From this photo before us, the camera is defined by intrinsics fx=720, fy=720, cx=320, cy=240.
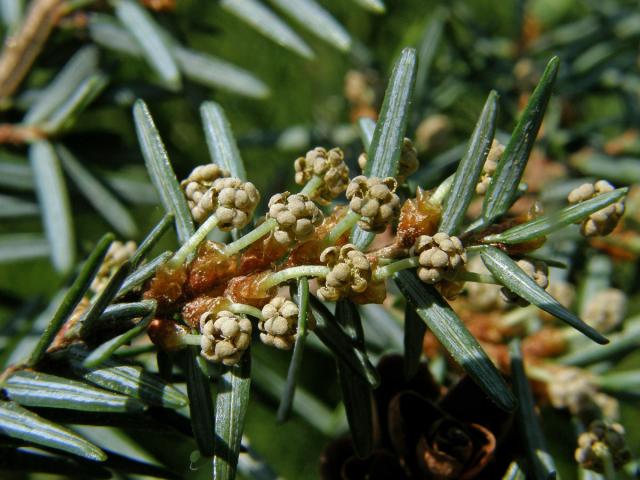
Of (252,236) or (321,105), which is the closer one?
(252,236)

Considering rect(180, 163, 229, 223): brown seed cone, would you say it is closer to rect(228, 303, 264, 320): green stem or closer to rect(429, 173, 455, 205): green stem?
rect(228, 303, 264, 320): green stem

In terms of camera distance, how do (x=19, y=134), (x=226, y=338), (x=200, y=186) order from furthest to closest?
1. (x=19, y=134)
2. (x=200, y=186)
3. (x=226, y=338)

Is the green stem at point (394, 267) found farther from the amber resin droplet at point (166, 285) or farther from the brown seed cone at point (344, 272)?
the amber resin droplet at point (166, 285)

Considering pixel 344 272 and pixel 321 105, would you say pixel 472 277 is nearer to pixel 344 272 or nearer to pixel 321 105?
pixel 344 272

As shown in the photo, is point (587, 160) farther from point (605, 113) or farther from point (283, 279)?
point (283, 279)

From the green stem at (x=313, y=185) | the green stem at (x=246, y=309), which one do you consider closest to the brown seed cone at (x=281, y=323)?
the green stem at (x=246, y=309)

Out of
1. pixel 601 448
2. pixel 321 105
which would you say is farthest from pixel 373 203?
pixel 321 105

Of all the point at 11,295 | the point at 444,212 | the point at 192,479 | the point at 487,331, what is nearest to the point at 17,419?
the point at 444,212
